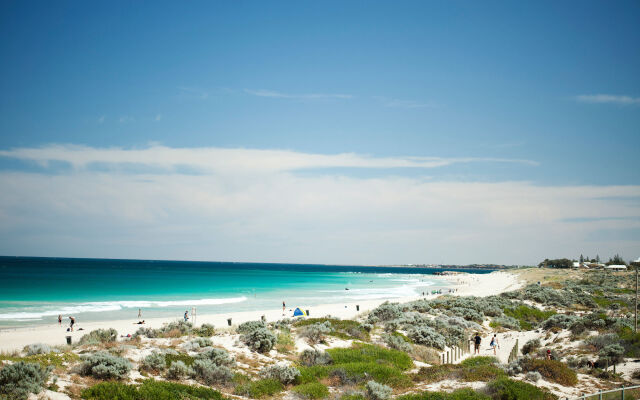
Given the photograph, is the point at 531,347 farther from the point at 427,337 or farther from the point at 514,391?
the point at 514,391

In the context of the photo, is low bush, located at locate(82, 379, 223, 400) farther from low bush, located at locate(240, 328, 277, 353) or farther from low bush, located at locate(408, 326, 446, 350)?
low bush, located at locate(408, 326, 446, 350)

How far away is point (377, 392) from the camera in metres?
12.5

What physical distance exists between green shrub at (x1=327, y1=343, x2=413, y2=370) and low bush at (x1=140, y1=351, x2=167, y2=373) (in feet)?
23.2

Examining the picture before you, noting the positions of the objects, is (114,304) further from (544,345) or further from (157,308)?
(544,345)

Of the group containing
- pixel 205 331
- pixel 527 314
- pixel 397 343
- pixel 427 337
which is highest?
pixel 205 331

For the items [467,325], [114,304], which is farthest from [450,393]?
[114,304]

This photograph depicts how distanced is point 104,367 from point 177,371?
2359mm

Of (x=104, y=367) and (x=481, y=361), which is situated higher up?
(x=104, y=367)

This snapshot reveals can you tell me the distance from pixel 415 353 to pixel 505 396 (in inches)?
342

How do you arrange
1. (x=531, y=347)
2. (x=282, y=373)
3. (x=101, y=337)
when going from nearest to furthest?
(x=282, y=373) → (x=101, y=337) → (x=531, y=347)

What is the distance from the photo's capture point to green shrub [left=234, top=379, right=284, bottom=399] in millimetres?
13086

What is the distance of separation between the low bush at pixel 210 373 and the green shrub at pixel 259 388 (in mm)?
761

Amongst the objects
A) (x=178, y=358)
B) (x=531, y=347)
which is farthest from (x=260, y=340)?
(x=531, y=347)

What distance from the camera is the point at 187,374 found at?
1360 cm
